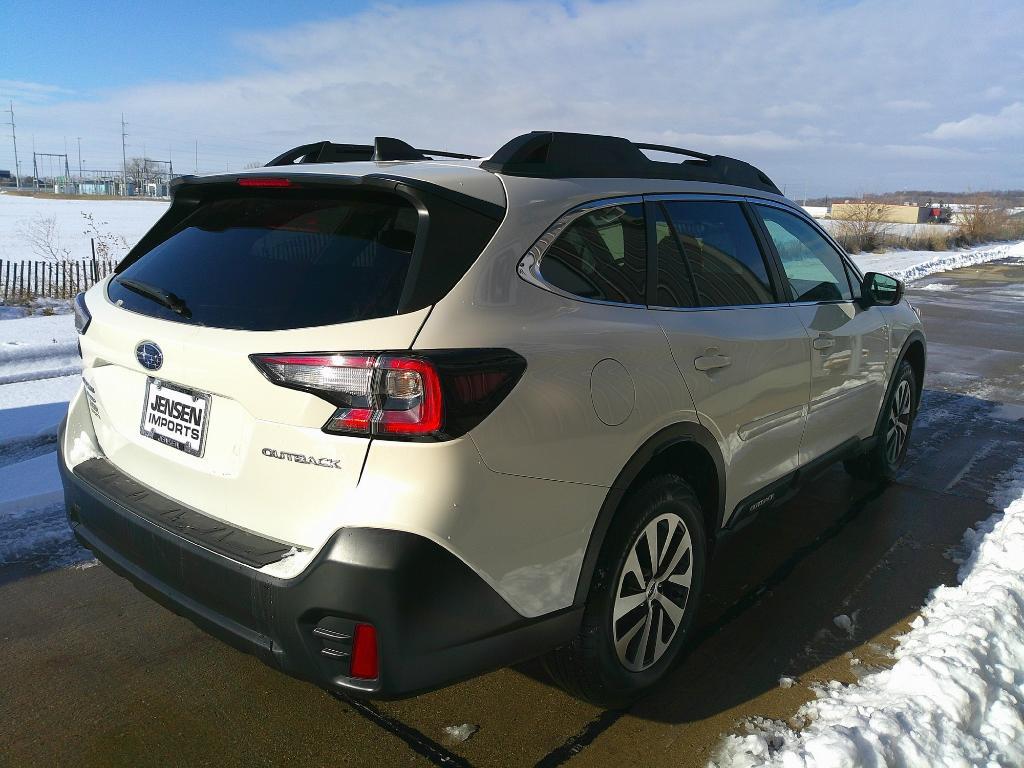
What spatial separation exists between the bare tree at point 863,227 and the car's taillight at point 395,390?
1188 inches

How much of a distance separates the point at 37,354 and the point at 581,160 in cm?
671

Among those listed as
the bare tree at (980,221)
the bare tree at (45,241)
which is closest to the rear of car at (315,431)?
the bare tree at (45,241)

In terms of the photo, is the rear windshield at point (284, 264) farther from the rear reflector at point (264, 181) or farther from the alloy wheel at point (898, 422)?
the alloy wheel at point (898, 422)

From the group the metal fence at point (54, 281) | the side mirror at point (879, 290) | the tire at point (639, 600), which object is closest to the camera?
the tire at point (639, 600)

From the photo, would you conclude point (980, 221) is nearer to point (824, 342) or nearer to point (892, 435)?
point (892, 435)

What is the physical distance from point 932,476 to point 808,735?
3387mm

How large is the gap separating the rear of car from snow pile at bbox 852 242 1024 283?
17.7 m

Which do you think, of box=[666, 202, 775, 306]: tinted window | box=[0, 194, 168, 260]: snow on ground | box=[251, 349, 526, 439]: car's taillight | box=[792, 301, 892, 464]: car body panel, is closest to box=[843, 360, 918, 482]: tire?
box=[792, 301, 892, 464]: car body panel

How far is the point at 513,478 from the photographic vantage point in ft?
6.73

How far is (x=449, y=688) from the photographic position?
2.82 meters

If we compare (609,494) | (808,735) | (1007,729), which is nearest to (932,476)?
(1007,729)

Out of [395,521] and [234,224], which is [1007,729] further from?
[234,224]

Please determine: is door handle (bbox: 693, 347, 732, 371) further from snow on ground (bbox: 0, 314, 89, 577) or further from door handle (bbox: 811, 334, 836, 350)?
snow on ground (bbox: 0, 314, 89, 577)

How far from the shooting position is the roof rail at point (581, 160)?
98.4 inches
